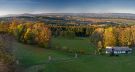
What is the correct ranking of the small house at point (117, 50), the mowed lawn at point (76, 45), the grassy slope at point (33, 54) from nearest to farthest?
1. the grassy slope at point (33, 54)
2. the small house at point (117, 50)
3. the mowed lawn at point (76, 45)

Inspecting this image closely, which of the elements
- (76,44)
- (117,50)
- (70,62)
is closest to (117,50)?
(117,50)

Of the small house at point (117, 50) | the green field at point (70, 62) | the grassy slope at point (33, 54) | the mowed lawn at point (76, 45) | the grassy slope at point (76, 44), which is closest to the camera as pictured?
the green field at point (70, 62)

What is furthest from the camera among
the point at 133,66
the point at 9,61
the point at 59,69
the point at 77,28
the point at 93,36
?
the point at 77,28

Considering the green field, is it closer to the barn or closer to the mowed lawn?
the barn

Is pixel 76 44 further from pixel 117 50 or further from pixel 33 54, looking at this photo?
pixel 33 54

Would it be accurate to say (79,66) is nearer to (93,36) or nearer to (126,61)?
(126,61)

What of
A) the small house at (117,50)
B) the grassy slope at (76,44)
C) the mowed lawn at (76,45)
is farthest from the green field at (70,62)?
the grassy slope at (76,44)

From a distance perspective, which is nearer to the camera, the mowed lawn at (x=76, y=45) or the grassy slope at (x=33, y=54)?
the grassy slope at (x=33, y=54)

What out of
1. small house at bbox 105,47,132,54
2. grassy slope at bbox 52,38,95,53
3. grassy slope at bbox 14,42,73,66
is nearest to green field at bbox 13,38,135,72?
grassy slope at bbox 14,42,73,66

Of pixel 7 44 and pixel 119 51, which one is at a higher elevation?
pixel 7 44

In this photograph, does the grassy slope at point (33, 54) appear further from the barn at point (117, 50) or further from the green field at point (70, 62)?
the barn at point (117, 50)

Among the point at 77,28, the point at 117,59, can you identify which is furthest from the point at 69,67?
the point at 77,28
